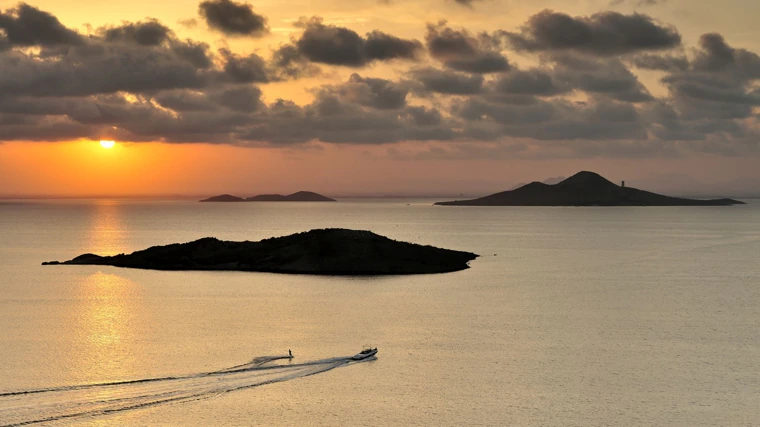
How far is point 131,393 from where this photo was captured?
1921 inches

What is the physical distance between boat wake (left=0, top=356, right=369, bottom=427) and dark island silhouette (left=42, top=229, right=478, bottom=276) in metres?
70.4

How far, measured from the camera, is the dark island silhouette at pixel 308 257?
12850cm

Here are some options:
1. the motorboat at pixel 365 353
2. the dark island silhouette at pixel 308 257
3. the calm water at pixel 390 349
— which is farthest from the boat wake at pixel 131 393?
the dark island silhouette at pixel 308 257

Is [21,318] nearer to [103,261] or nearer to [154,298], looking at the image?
Answer: [154,298]

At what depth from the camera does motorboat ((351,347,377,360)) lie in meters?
59.6

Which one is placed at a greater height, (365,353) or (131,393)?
(365,353)

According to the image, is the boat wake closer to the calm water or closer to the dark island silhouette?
the calm water

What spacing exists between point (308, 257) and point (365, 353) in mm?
72521

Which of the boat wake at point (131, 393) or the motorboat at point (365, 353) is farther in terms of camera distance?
the motorboat at point (365, 353)

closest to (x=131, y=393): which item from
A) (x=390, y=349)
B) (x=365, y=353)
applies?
(x=365, y=353)

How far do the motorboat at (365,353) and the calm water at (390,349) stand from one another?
0.93m

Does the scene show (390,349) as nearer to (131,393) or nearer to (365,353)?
(365,353)

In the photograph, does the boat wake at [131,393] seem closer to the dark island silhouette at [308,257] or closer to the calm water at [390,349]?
the calm water at [390,349]

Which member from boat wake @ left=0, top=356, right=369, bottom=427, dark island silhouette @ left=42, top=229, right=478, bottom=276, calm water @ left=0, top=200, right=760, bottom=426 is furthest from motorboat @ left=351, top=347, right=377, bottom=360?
dark island silhouette @ left=42, top=229, right=478, bottom=276
